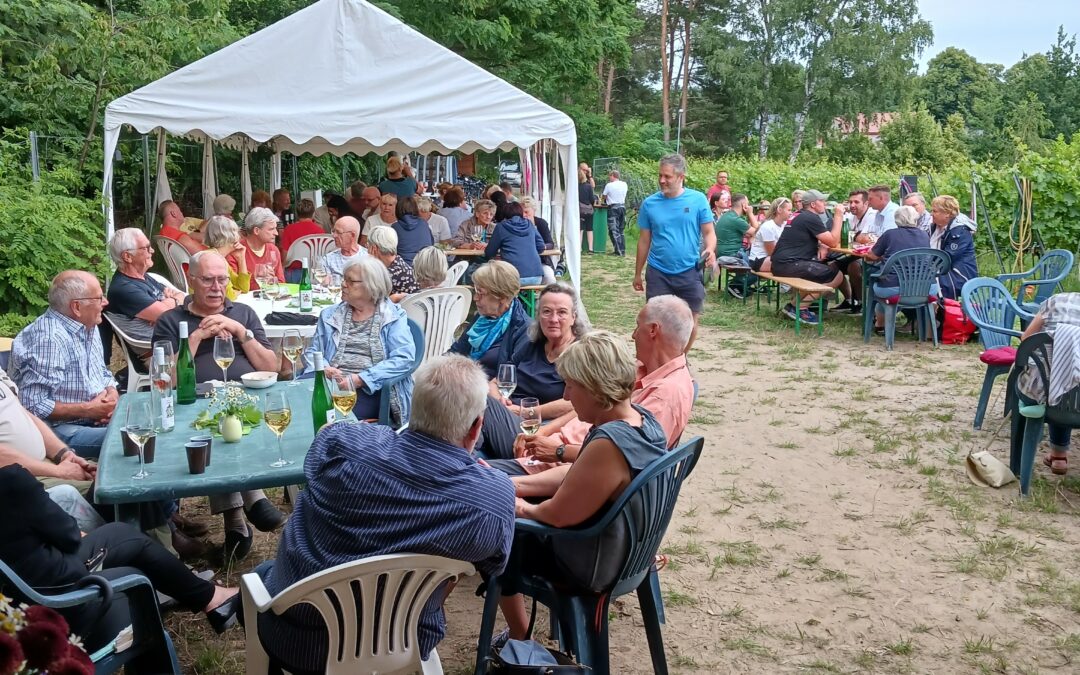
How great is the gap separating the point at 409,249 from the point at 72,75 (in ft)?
15.2

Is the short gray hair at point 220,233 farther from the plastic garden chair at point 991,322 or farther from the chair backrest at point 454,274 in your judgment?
the plastic garden chair at point 991,322

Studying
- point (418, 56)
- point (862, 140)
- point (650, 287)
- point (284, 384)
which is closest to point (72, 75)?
point (418, 56)

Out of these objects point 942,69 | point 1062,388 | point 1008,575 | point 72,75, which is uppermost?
point 942,69

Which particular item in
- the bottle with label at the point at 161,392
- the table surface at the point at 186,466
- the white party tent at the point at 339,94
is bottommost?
the table surface at the point at 186,466

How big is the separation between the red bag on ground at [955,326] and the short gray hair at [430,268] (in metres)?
4.95

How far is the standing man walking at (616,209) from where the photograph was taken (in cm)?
1528

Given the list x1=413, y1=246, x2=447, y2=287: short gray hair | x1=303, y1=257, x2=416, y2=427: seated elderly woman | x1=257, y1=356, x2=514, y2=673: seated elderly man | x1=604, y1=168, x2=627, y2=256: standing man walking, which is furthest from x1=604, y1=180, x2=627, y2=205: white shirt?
x1=257, y1=356, x2=514, y2=673: seated elderly man

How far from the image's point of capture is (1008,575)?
12.3 ft

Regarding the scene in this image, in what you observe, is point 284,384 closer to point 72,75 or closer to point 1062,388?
point 1062,388

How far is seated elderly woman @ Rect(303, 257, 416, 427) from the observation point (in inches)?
160

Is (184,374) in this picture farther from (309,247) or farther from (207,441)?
(309,247)

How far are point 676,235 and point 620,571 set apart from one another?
4041 mm

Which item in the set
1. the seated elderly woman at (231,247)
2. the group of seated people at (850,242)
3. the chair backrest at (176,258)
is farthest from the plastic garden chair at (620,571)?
the group of seated people at (850,242)

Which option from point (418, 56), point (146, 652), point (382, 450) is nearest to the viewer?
point (382, 450)
